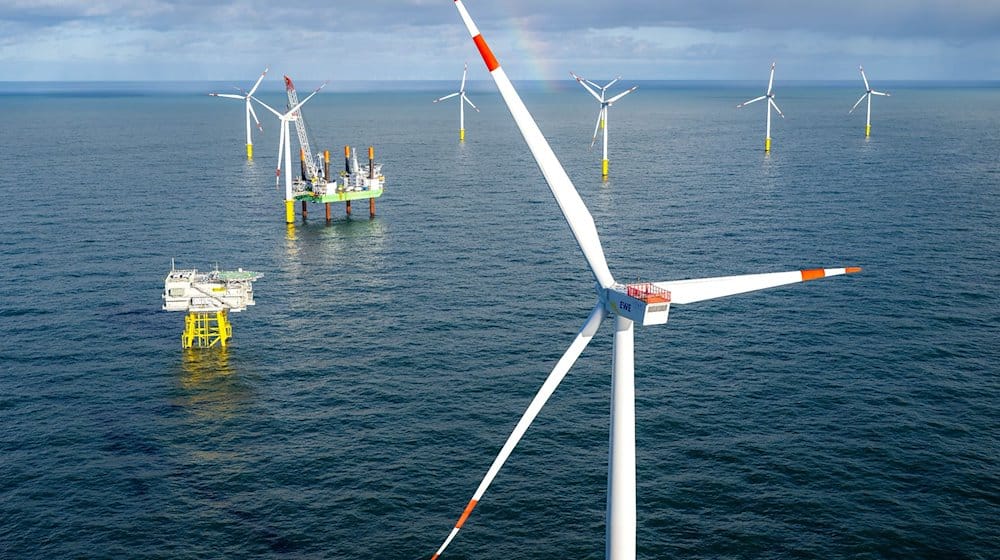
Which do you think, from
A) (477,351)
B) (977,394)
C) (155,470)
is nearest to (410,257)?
(477,351)

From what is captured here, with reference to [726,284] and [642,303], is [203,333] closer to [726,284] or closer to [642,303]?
[726,284]

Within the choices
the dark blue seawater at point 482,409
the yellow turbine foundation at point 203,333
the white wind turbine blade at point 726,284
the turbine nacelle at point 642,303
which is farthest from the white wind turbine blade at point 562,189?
the yellow turbine foundation at point 203,333

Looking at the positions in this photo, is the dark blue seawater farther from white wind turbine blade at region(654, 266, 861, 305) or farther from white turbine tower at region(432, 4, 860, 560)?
white wind turbine blade at region(654, 266, 861, 305)

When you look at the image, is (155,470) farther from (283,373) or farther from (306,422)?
(283,373)

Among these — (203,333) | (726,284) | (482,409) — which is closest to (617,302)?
(726,284)

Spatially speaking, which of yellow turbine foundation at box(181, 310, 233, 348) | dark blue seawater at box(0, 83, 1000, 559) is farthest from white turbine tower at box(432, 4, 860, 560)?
yellow turbine foundation at box(181, 310, 233, 348)

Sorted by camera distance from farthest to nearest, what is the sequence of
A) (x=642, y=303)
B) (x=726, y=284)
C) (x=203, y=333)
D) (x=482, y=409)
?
(x=203, y=333)
(x=482, y=409)
(x=726, y=284)
(x=642, y=303)

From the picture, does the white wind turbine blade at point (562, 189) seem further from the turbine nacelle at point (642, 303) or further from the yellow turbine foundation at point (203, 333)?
the yellow turbine foundation at point (203, 333)
